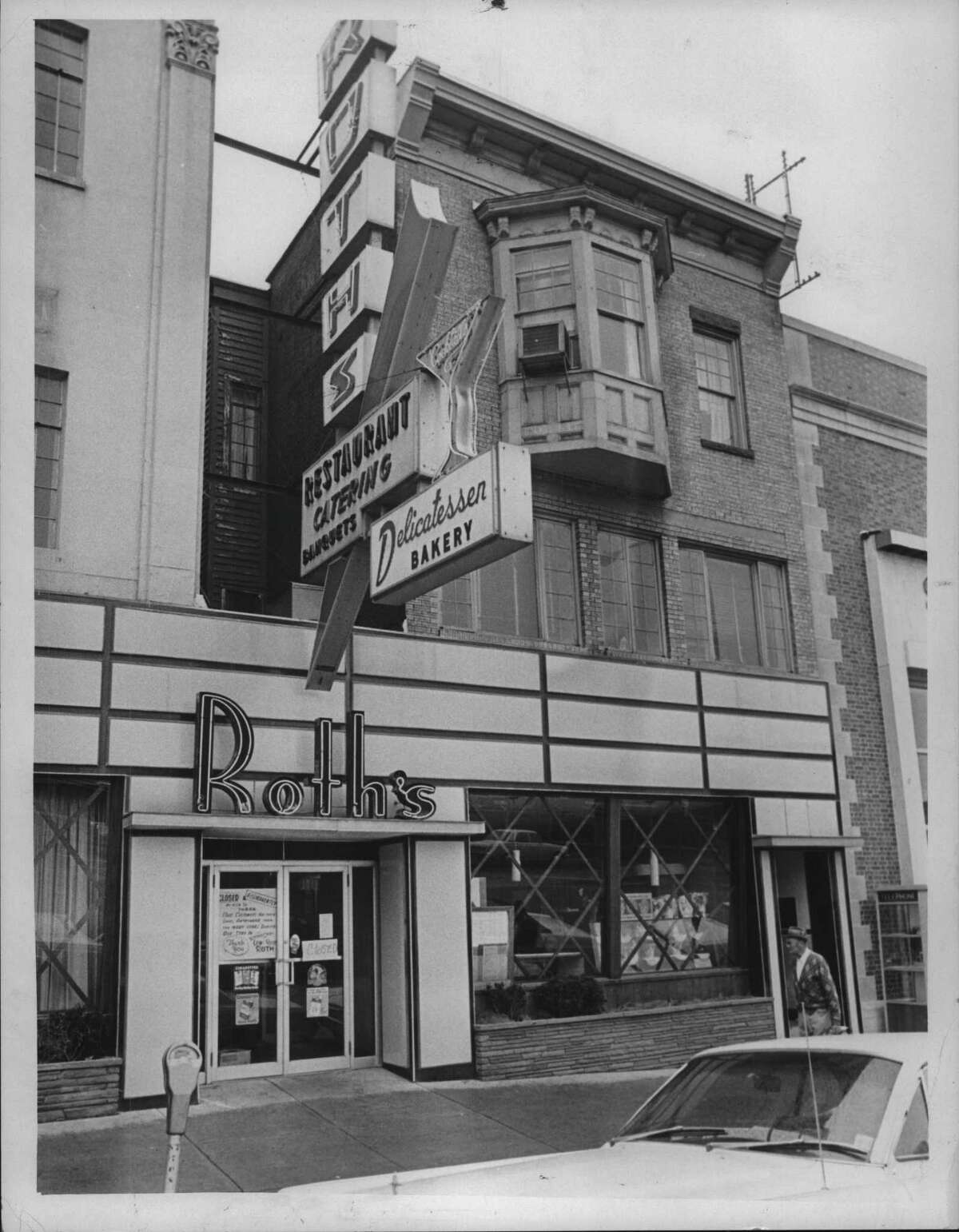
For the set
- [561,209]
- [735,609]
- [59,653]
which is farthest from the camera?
[735,609]

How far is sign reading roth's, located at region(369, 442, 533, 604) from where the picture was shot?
24.9 ft

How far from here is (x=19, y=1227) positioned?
631 cm

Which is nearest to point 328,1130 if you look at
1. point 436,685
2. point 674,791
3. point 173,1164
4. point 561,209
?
point 173,1164

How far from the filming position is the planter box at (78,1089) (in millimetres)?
8508

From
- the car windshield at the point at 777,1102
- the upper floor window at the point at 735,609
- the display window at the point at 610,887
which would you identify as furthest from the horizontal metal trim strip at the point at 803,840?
the car windshield at the point at 777,1102

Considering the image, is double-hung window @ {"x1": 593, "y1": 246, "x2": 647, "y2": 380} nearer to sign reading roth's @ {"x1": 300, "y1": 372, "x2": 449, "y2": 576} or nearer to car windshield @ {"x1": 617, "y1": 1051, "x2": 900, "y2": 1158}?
sign reading roth's @ {"x1": 300, "y1": 372, "x2": 449, "y2": 576}

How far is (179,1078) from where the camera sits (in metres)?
5.24

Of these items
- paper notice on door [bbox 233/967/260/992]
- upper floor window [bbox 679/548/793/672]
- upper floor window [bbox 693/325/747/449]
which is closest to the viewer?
paper notice on door [bbox 233/967/260/992]

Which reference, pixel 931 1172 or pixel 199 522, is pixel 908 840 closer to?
pixel 931 1172

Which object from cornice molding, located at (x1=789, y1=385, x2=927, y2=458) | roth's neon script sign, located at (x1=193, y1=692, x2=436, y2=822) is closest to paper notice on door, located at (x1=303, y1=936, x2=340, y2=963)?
roth's neon script sign, located at (x1=193, y1=692, x2=436, y2=822)

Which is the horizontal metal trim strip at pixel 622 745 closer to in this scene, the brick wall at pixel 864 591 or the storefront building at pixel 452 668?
the storefront building at pixel 452 668

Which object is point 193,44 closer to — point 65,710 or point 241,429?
point 241,429

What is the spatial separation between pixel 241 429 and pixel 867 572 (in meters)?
8.56

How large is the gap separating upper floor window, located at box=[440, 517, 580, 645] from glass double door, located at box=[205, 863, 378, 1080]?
2.99 metres
